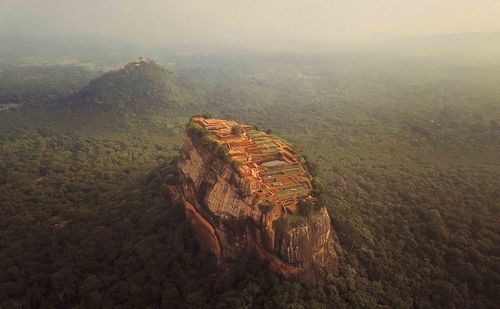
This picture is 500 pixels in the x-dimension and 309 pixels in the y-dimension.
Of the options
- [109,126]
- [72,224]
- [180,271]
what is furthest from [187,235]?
[109,126]

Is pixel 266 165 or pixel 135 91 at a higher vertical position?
pixel 266 165

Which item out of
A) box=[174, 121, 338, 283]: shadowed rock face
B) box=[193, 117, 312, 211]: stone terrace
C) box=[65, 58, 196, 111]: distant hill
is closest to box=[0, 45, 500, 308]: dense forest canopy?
box=[65, 58, 196, 111]: distant hill

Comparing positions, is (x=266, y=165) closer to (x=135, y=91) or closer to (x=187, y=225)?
(x=187, y=225)

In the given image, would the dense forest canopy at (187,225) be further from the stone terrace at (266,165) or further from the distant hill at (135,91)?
the stone terrace at (266,165)

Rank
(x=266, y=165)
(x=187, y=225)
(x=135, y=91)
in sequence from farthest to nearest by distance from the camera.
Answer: (x=135, y=91)
(x=187, y=225)
(x=266, y=165)

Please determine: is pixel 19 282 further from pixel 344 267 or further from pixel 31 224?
pixel 344 267

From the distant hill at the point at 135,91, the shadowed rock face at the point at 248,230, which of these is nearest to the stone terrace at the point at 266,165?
the shadowed rock face at the point at 248,230

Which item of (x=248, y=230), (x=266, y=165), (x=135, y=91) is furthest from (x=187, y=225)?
(x=135, y=91)
